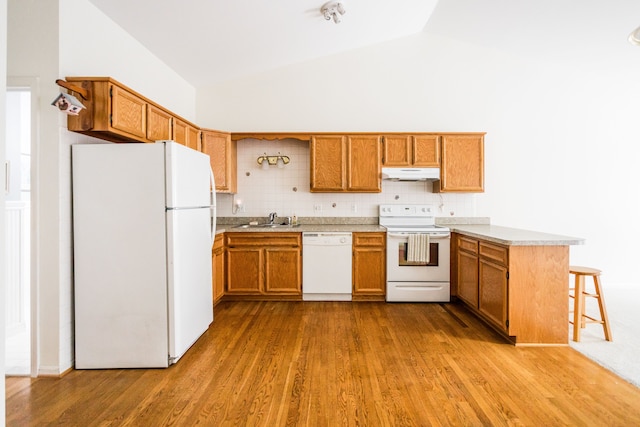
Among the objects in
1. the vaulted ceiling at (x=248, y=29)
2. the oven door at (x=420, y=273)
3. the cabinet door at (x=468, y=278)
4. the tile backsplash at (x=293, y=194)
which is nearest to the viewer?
the vaulted ceiling at (x=248, y=29)

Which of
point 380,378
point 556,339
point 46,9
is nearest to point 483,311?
point 556,339

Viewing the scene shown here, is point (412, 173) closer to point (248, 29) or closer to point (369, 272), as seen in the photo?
point (369, 272)

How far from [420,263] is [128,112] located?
3360 mm

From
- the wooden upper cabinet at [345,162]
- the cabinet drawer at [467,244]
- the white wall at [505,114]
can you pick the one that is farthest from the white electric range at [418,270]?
the white wall at [505,114]

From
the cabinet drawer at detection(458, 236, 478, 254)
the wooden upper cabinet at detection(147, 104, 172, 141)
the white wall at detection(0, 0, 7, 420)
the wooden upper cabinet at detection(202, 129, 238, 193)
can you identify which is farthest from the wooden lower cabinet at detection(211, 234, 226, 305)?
the cabinet drawer at detection(458, 236, 478, 254)

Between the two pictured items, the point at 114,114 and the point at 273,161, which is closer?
the point at 114,114

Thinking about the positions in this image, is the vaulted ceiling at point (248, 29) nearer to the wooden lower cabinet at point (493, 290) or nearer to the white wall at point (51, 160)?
the white wall at point (51, 160)

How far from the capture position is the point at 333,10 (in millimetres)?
3451

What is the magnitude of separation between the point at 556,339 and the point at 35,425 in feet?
12.1

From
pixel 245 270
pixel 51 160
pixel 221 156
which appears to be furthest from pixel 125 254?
pixel 221 156

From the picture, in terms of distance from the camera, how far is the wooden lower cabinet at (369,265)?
416cm

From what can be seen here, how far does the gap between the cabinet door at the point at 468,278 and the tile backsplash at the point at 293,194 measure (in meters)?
0.98

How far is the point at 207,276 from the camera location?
319 cm

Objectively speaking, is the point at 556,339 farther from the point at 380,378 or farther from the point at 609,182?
the point at 609,182
